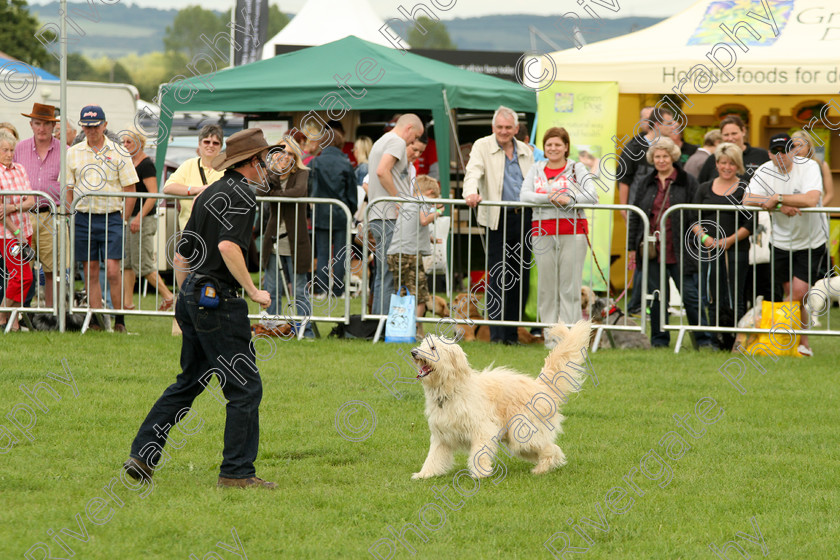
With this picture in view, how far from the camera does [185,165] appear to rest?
35.2 feet

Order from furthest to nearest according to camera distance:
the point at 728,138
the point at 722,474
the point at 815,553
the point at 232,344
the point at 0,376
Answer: the point at 728,138
the point at 0,376
the point at 722,474
the point at 232,344
the point at 815,553

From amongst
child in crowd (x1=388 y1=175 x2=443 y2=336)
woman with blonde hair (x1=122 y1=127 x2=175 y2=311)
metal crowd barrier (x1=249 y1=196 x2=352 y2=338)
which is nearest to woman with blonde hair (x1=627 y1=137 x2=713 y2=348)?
child in crowd (x1=388 y1=175 x2=443 y2=336)

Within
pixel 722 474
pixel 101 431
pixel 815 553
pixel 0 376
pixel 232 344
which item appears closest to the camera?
pixel 815 553

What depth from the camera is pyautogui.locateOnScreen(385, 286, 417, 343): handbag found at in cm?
1069

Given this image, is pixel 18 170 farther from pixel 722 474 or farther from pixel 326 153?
pixel 722 474

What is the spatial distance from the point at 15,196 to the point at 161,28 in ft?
328

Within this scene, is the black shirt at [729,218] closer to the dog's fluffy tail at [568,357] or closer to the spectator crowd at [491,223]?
the spectator crowd at [491,223]

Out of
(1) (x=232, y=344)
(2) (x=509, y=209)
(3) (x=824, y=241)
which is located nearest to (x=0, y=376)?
(1) (x=232, y=344)

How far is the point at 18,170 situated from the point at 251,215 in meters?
6.45

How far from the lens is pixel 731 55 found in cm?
1398

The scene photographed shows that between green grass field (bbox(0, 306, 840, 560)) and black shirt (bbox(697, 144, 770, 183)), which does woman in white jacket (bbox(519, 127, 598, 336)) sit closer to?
green grass field (bbox(0, 306, 840, 560))

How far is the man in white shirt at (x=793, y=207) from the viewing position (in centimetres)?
1026

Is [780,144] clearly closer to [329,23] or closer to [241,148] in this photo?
[241,148]

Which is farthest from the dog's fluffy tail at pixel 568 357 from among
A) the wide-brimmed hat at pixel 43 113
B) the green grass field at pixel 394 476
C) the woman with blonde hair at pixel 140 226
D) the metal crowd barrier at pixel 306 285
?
the wide-brimmed hat at pixel 43 113
